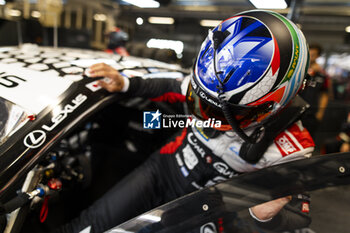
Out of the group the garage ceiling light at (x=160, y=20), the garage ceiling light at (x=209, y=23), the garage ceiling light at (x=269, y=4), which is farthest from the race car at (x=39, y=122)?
the garage ceiling light at (x=269, y=4)

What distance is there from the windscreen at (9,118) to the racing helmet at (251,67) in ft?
1.75

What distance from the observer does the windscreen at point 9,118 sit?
2.32 ft

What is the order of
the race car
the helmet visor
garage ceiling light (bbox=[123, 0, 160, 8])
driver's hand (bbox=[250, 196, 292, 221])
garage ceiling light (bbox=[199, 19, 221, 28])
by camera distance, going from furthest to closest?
garage ceiling light (bbox=[123, 0, 160, 8]) → garage ceiling light (bbox=[199, 19, 221, 28]) → the helmet visor → the race car → driver's hand (bbox=[250, 196, 292, 221])

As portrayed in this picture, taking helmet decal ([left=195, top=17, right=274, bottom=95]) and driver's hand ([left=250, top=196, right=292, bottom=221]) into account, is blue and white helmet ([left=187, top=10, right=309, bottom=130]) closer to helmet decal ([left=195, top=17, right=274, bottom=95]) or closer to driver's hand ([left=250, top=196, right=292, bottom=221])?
helmet decal ([left=195, top=17, right=274, bottom=95])

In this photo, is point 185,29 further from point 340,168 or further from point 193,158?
point 340,168

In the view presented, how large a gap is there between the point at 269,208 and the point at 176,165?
527mm

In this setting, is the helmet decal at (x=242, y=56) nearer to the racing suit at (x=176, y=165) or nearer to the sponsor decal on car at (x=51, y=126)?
the racing suit at (x=176, y=165)

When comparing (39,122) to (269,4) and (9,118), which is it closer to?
(9,118)

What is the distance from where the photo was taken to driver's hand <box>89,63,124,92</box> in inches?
36.7

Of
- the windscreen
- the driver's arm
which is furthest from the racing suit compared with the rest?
the windscreen

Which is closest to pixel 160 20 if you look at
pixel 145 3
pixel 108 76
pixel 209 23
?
pixel 145 3

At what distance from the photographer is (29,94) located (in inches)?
30.7

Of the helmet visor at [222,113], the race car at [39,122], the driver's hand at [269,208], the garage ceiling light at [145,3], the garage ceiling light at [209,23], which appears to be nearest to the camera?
the driver's hand at [269,208]

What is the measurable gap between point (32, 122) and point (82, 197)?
2.38 feet
